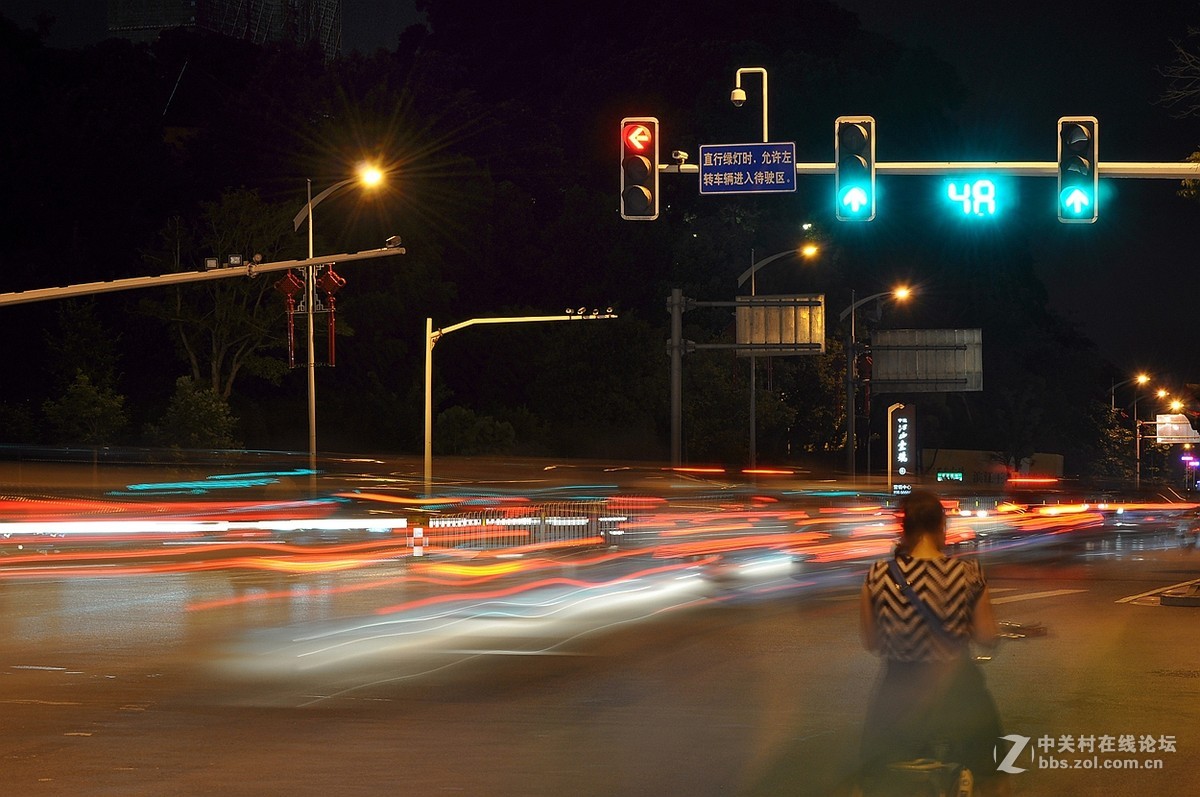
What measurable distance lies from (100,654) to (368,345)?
55204 mm

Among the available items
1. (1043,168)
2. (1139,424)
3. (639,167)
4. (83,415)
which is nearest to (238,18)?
(83,415)

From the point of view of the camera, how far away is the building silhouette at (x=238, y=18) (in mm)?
106000

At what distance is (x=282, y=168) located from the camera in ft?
232

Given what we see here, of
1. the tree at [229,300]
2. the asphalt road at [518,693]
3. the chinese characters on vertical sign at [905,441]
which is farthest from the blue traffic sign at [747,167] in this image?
the chinese characters on vertical sign at [905,441]

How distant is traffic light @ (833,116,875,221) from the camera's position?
20.1 m

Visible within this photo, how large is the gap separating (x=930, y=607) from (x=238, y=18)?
10976 cm

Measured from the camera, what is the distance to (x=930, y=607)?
6.81 m

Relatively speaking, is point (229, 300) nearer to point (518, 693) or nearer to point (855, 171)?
point (855, 171)

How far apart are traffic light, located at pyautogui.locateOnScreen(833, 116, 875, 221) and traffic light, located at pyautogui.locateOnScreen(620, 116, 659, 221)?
2.48 meters

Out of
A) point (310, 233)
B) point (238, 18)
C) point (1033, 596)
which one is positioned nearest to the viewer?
point (1033, 596)

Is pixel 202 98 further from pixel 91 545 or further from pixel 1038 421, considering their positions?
pixel 91 545

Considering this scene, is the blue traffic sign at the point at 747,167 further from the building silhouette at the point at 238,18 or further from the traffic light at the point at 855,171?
the building silhouette at the point at 238,18

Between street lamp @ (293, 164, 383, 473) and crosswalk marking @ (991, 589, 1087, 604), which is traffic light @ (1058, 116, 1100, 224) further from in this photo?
street lamp @ (293, 164, 383, 473)

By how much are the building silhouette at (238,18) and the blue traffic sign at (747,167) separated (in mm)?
78212
